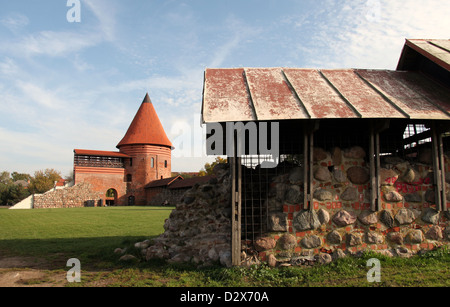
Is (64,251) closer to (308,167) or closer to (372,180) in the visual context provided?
(308,167)

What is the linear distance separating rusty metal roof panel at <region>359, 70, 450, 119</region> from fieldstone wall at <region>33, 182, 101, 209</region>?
37108mm

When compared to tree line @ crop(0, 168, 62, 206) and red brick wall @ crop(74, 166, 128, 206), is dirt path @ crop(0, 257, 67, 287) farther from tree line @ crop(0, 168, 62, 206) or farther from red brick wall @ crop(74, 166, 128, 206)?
tree line @ crop(0, 168, 62, 206)

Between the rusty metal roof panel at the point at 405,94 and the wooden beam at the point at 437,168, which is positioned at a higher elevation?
the rusty metal roof panel at the point at 405,94

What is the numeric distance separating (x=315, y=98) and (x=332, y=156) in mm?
1235

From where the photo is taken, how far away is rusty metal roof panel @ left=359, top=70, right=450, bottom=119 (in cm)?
659

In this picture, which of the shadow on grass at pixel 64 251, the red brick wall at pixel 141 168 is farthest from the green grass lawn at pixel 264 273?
the red brick wall at pixel 141 168

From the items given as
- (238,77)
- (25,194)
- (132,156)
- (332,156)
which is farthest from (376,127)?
(25,194)

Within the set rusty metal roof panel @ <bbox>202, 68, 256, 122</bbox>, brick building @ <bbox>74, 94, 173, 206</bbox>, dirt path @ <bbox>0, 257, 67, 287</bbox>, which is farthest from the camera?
brick building @ <bbox>74, 94, 173, 206</bbox>

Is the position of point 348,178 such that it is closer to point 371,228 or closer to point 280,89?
point 371,228

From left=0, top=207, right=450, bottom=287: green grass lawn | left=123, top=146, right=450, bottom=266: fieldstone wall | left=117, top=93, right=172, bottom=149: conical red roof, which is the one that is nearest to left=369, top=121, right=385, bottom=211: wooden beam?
left=123, top=146, right=450, bottom=266: fieldstone wall

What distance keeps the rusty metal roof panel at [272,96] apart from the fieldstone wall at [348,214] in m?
1.08

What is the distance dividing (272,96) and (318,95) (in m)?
0.98

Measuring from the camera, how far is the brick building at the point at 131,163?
42.4 metres

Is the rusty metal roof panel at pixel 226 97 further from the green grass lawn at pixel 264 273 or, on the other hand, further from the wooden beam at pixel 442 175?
the wooden beam at pixel 442 175
